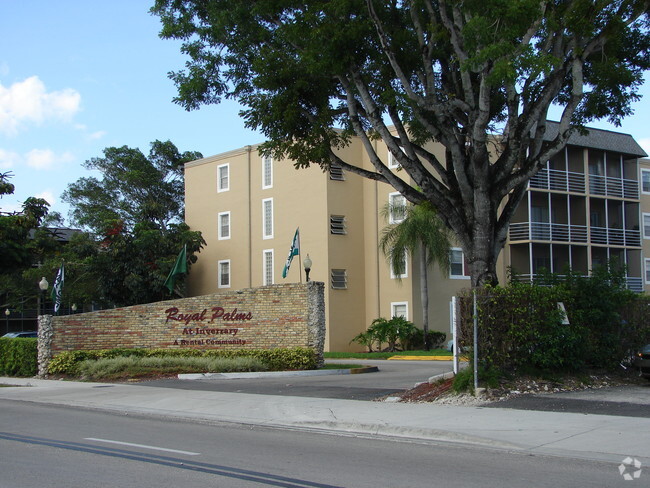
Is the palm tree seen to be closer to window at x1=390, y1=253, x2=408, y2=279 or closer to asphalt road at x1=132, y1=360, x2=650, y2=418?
window at x1=390, y1=253, x2=408, y2=279

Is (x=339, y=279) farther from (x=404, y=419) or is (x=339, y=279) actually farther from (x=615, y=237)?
(x=404, y=419)

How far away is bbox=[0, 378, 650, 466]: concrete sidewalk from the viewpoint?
10.5m

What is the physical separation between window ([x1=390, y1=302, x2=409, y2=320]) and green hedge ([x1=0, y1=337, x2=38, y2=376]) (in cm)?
1847

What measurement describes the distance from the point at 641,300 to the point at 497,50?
316 inches

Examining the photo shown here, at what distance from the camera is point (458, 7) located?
592 inches

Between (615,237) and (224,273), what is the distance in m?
22.8

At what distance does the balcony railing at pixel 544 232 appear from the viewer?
133ft

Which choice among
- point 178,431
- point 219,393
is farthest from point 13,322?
point 178,431

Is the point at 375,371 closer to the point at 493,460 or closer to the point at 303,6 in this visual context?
the point at 303,6

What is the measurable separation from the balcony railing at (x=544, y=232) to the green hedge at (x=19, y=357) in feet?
83.4

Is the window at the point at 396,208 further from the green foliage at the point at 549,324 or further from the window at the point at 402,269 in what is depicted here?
the green foliage at the point at 549,324

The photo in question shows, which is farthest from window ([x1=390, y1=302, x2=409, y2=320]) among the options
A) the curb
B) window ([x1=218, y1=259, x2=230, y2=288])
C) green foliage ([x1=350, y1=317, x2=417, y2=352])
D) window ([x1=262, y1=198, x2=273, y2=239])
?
the curb

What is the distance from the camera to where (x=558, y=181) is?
1646 inches

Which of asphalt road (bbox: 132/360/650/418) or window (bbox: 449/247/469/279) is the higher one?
window (bbox: 449/247/469/279)
